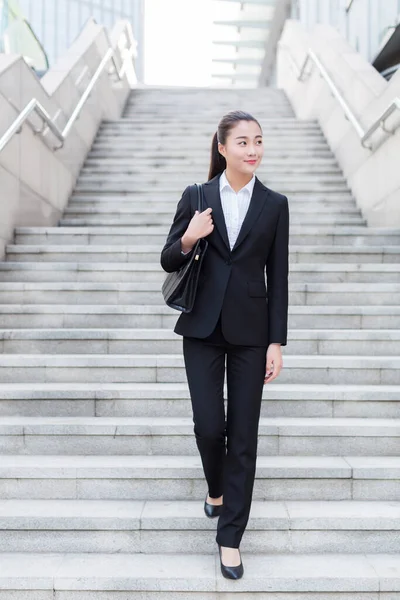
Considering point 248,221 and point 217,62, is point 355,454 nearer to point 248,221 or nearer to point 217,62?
point 248,221

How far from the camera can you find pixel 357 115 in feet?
25.2

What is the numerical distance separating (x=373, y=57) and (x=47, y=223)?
8.75 metres

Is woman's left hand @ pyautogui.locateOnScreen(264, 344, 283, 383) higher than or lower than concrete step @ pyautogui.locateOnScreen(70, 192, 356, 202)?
lower

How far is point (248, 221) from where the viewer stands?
233 centimetres

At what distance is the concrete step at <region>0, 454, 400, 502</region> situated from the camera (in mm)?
3020

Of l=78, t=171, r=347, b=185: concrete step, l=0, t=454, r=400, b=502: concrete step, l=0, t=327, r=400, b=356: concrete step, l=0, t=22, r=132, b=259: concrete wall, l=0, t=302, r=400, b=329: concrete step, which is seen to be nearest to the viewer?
l=0, t=454, r=400, b=502: concrete step

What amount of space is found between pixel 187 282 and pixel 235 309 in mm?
230

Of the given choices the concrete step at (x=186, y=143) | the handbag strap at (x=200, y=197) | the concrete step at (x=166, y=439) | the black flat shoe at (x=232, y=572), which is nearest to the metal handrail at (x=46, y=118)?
the concrete step at (x=186, y=143)

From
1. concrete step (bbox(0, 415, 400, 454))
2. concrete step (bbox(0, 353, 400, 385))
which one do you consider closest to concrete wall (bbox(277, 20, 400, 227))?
concrete step (bbox(0, 353, 400, 385))

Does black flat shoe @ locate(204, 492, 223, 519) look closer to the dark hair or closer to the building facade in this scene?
the dark hair

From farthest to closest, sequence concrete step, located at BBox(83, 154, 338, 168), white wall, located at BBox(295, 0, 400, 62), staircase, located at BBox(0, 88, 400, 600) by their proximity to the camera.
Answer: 1. white wall, located at BBox(295, 0, 400, 62)
2. concrete step, located at BBox(83, 154, 338, 168)
3. staircase, located at BBox(0, 88, 400, 600)

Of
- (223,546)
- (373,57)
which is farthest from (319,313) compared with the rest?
(373,57)

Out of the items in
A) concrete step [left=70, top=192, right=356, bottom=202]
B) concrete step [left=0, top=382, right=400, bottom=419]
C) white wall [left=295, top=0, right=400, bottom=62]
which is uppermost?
white wall [left=295, top=0, right=400, bottom=62]

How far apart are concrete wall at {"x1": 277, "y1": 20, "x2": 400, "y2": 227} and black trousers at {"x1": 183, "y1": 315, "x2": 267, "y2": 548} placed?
440 centimetres
